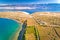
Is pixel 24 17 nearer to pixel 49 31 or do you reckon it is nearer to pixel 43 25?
pixel 43 25

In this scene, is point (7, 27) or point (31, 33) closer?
point (31, 33)

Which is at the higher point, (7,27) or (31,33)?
(7,27)

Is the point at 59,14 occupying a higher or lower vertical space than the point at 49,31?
higher

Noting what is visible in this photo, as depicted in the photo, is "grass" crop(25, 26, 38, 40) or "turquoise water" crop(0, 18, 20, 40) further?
"turquoise water" crop(0, 18, 20, 40)

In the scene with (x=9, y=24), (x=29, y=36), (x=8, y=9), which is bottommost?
(x=29, y=36)

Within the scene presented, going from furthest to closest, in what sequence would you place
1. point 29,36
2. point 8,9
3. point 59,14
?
point 8,9 → point 59,14 → point 29,36

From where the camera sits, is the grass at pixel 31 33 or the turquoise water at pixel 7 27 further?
the turquoise water at pixel 7 27

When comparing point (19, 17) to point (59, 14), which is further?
point (59, 14)

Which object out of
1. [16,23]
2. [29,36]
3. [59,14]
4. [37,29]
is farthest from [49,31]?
[59,14]
